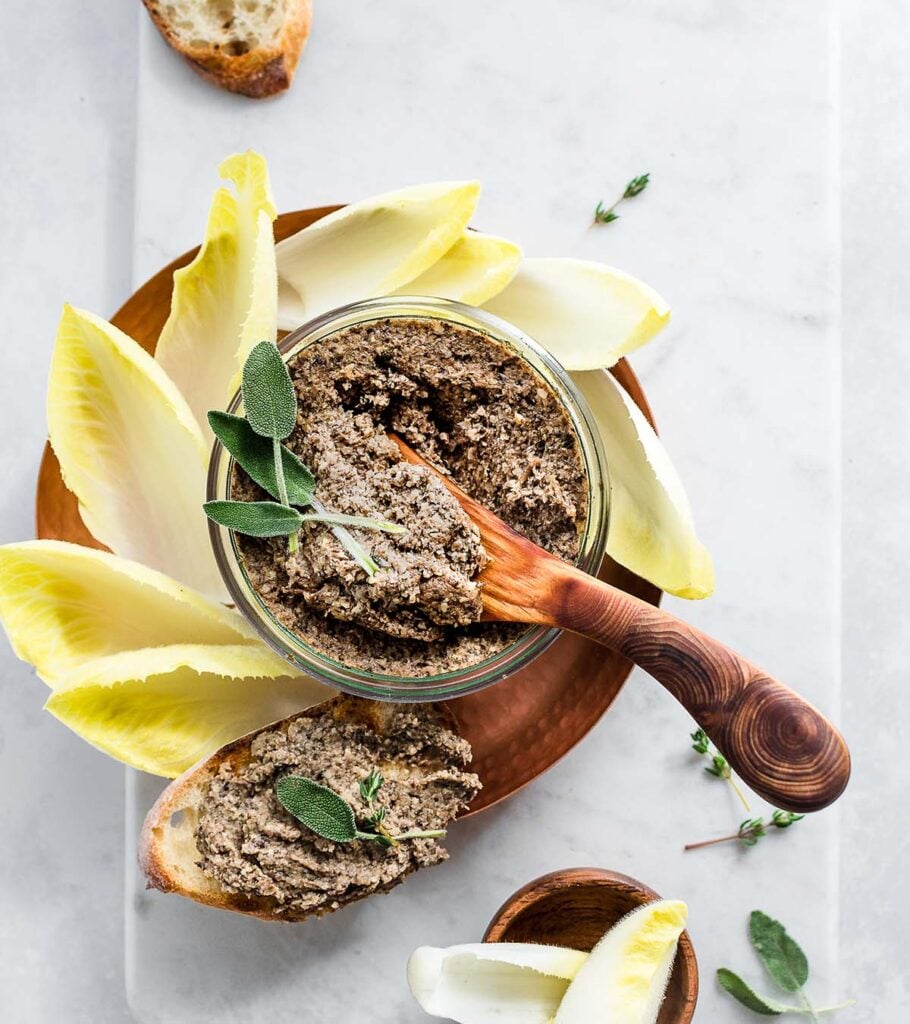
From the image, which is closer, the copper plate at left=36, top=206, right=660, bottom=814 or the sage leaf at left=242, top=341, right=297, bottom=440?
the sage leaf at left=242, top=341, right=297, bottom=440

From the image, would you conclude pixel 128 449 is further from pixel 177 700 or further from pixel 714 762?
pixel 714 762

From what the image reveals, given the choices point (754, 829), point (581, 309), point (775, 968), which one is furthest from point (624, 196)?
point (775, 968)

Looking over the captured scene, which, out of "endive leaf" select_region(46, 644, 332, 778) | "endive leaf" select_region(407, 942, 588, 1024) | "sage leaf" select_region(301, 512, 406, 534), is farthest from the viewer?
"endive leaf" select_region(407, 942, 588, 1024)

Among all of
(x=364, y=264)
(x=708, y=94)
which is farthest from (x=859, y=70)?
(x=364, y=264)

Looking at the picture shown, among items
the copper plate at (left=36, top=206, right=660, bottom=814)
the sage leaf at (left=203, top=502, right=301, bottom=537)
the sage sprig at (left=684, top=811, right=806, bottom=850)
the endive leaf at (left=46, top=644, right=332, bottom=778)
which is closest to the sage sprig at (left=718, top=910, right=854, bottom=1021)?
the sage sprig at (left=684, top=811, right=806, bottom=850)

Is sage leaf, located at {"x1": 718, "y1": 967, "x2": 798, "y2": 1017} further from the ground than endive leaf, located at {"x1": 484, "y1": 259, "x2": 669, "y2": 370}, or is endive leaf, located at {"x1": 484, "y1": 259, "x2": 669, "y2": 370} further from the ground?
endive leaf, located at {"x1": 484, "y1": 259, "x2": 669, "y2": 370}

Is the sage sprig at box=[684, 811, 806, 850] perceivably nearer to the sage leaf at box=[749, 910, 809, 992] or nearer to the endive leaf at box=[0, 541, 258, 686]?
the sage leaf at box=[749, 910, 809, 992]

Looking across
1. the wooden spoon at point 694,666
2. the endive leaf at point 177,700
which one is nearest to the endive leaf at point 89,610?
the endive leaf at point 177,700
